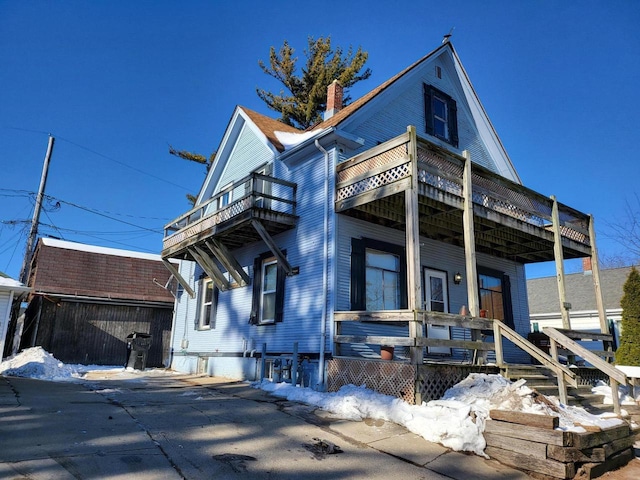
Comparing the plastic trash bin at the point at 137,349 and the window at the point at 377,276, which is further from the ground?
the window at the point at 377,276

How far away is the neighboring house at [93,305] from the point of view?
15.9 meters

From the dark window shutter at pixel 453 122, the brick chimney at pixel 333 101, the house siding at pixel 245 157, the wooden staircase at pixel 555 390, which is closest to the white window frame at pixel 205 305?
the house siding at pixel 245 157

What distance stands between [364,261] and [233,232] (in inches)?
135

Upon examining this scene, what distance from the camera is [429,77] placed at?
1339 cm

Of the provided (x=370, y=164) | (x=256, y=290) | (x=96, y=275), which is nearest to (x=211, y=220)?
(x=256, y=290)

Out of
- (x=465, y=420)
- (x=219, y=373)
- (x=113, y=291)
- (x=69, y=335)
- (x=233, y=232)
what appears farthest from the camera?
(x=113, y=291)

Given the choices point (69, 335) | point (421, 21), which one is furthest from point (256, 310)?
point (421, 21)

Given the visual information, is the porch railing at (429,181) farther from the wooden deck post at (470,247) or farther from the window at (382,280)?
the window at (382,280)

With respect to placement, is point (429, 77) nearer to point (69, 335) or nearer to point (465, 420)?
point (465, 420)

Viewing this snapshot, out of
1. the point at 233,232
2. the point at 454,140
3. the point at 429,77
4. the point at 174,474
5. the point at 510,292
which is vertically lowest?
the point at 174,474

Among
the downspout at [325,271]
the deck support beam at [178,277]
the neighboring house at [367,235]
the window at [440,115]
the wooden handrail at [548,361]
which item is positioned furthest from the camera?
the deck support beam at [178,277]

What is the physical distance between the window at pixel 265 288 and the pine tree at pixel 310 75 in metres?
14.2

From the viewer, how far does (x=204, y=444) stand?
16.3 feet

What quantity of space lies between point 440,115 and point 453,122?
19.5 inches
